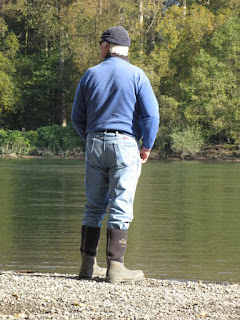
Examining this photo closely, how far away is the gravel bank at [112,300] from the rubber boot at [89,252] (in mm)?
357

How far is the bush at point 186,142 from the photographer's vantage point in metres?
44.3

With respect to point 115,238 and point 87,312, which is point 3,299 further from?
point 115,238

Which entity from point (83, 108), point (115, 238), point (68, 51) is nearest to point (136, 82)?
point (83, 108)

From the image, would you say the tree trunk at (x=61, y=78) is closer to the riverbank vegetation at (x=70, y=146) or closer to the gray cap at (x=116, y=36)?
the riverbank vegetation at (x=70, y=146)

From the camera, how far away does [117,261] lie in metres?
6.15

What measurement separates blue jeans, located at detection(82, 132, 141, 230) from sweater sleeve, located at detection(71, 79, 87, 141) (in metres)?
0.24

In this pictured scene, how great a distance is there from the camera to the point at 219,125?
45.8 meters

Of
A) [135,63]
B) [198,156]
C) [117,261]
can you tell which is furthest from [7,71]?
[117,261]

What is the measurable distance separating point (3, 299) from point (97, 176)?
5.15 ft

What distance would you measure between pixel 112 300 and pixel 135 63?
4369cm

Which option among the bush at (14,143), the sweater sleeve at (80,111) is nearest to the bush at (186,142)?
the bush at (14,143)

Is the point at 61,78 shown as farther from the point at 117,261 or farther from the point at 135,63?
the point at 117,261

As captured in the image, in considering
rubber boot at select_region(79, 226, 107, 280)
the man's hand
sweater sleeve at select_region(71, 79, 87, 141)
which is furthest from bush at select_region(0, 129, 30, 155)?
the man's hand

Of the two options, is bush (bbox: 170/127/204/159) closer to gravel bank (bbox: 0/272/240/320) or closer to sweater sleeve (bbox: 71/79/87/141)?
sweater sleeve (bbox: 71/79/87/141)
